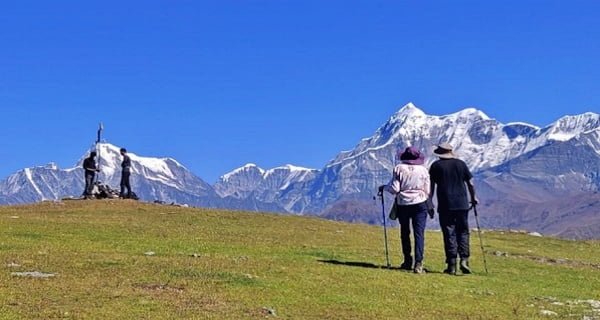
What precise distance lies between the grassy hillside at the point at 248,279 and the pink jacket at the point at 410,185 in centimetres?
245

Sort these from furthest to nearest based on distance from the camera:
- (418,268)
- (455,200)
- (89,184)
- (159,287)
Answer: (89,184) → (455,200) → (418,268) → (159,287)

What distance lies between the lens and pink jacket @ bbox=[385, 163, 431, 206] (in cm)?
2792

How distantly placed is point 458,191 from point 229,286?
405 inches

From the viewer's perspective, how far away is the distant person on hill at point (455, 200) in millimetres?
28250

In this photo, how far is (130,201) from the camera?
55500 mm

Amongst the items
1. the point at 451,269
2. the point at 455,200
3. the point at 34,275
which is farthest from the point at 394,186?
the point at 34,275

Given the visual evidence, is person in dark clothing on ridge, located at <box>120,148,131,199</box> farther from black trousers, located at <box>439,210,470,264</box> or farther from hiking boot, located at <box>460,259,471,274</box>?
hiking boot, located at <box>460,259,471,274</box>

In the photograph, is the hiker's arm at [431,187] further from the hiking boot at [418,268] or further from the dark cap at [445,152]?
the hiking boot at [418,268]

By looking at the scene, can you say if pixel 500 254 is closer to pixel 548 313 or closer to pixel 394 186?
pixel 394 186

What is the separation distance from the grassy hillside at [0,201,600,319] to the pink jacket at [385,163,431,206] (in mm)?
2455

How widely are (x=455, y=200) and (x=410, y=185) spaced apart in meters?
1.62

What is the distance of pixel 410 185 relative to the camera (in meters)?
28.1

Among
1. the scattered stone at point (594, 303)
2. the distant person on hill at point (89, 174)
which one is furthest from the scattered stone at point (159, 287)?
the distant person on hill at point (89, 174)

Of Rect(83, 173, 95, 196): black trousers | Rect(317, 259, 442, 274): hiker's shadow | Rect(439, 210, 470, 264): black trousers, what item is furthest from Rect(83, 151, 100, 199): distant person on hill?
Rect(439, 210, 470, 264): black trousers
